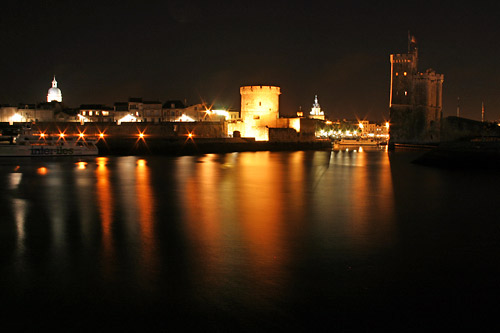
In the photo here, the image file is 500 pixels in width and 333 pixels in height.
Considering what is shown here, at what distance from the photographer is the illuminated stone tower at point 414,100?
1273 inches

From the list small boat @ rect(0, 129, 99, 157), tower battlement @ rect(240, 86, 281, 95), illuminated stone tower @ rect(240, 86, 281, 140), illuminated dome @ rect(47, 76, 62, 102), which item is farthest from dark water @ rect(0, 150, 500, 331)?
illuminated dome @ rect(47, 76, 62, 102)

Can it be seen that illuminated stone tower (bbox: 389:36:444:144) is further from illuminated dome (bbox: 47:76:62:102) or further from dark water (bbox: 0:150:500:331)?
illuminated dome (bbox: 47:76:62:102)

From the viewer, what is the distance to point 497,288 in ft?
12.3

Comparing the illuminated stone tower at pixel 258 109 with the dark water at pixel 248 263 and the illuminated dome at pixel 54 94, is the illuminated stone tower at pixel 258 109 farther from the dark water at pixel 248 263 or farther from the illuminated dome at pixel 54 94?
the illuminated dome at pixel 54 94

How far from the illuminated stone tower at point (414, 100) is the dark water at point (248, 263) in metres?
25.2

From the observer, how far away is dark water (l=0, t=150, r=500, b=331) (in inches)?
126

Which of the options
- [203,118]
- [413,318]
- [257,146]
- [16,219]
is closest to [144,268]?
[413,318]

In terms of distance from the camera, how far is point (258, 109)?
112 feet

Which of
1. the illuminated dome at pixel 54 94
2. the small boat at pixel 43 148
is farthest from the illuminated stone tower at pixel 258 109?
the illuminated dome at pixel 54 94

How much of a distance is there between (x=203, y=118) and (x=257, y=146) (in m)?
9.83

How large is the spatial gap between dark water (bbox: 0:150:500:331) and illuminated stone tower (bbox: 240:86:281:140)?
2523 cm

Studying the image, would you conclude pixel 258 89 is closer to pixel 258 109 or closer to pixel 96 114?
pixel 258 109

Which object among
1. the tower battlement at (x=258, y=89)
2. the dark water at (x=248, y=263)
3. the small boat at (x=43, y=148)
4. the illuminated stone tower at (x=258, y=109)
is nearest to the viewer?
→ the dark water at (x=248, y=263)

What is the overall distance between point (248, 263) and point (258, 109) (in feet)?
99.2
